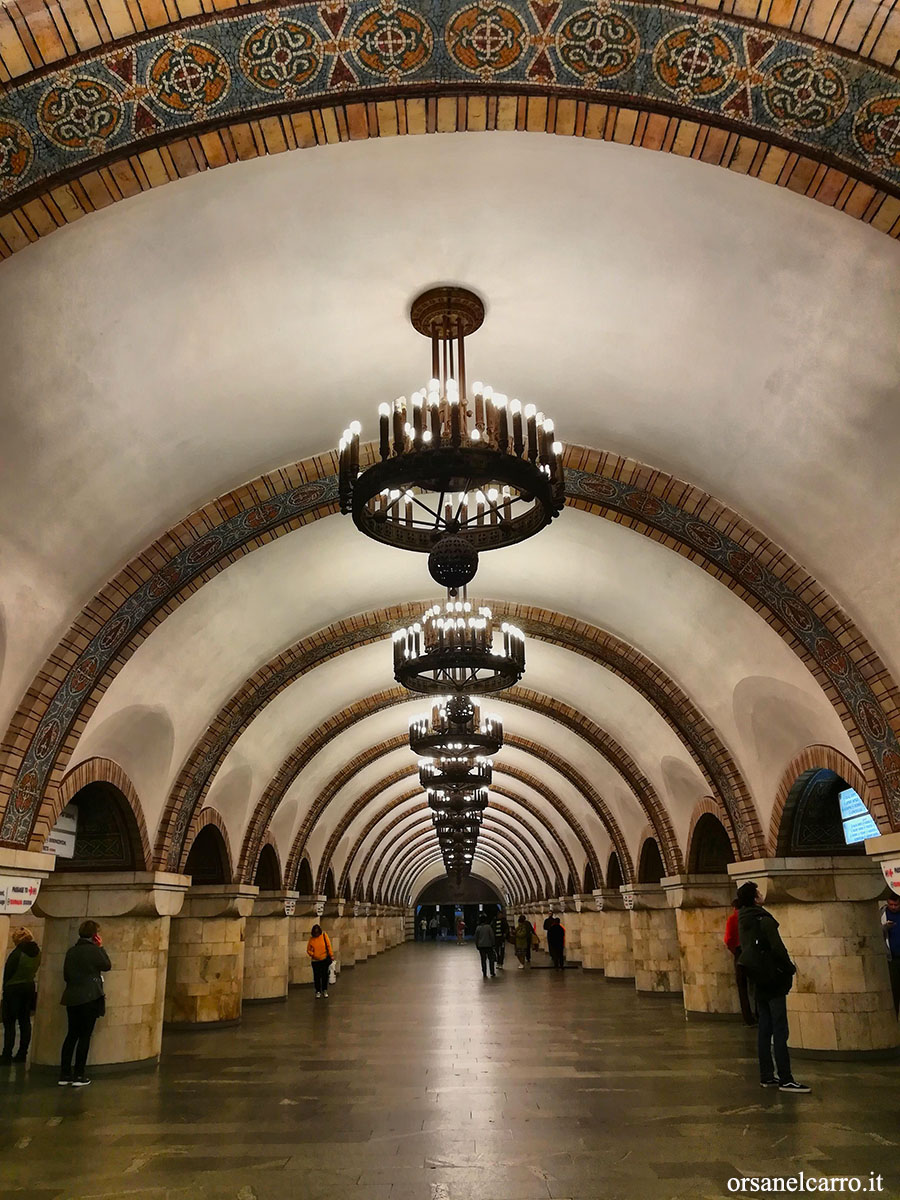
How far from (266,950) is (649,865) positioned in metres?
6.60

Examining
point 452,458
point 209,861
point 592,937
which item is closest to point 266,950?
point 209,861

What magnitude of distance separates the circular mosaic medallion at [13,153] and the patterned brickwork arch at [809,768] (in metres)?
7.12

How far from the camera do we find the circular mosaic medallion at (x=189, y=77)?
3.52 meters

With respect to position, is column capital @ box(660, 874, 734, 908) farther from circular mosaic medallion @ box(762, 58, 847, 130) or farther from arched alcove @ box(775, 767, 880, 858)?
circular mosaic medallion @ box(762, 58, 847, 130)

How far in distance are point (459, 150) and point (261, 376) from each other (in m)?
2.24

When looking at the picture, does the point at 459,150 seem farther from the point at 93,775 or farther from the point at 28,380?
the point at 93,775

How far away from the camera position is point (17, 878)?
6820 mm

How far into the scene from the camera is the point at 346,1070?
8.32 meters

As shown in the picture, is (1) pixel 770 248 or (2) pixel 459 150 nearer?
(2) pixel 459 150

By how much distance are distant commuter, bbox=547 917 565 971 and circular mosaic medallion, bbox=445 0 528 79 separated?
20809mm

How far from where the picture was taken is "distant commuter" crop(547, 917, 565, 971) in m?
21.9

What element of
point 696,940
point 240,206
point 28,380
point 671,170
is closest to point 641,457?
point 671,170

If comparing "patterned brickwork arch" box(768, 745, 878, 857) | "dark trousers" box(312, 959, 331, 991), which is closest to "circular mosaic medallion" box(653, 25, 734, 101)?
"patterned brickwork arch" box(768, 745, 878, 857)

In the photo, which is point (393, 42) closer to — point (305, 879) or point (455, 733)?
point (455, 733)
